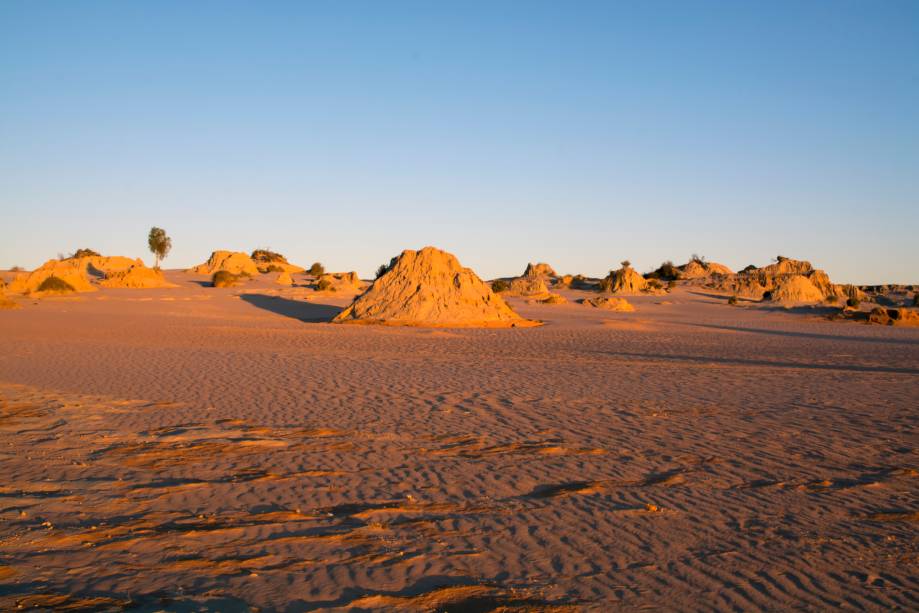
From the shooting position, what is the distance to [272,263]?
64.7 metres

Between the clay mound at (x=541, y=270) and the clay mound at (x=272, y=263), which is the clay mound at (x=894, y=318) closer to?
the clay mound at (x=541, y=270)

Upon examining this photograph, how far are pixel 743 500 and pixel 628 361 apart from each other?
9.85m

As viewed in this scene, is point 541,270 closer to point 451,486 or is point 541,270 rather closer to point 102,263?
point 102,263

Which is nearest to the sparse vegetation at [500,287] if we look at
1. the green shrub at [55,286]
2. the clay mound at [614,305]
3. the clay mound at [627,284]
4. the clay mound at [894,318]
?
the clay mound at [627,284]

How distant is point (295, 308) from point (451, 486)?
26.2 metres

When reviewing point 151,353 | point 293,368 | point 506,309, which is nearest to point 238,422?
point 293,368

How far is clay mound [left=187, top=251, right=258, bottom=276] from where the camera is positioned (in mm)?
54844

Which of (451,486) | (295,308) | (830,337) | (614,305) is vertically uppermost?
(614,305)

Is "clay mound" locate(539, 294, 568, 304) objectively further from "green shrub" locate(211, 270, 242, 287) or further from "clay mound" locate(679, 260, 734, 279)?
"clay mound" locate(679, 260, 734, 279)

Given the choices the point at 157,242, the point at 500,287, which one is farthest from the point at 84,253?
the point at 500,287

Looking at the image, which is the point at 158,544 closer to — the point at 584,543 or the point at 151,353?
the point at 584,543

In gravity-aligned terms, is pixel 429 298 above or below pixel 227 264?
below

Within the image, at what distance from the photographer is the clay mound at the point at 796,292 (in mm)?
43406

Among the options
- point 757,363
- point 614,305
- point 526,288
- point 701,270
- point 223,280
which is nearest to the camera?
point 757,363
